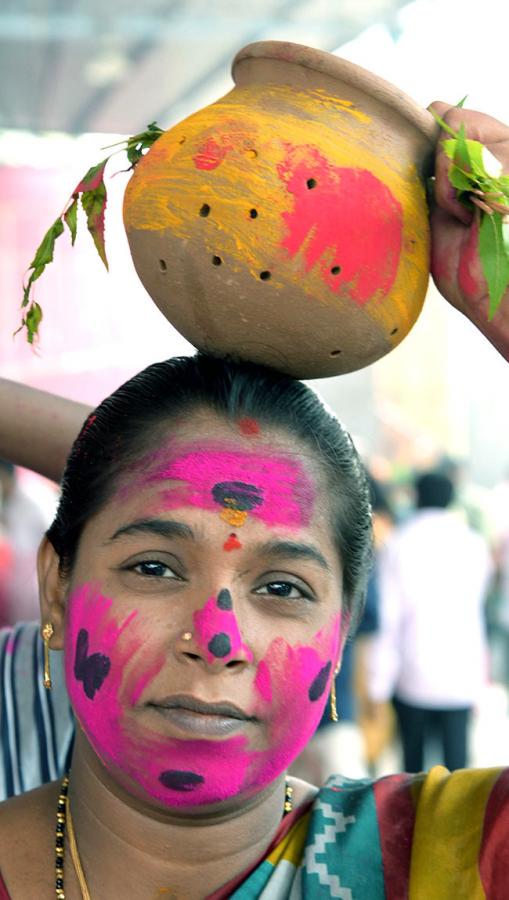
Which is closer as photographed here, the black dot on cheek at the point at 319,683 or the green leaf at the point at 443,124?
the green leaf at the point at 443,124

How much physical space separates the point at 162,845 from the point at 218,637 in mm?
344

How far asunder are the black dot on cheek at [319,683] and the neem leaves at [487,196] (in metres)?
0.53

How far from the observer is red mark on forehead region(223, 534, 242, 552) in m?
1.58

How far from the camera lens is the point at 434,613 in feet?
16.4

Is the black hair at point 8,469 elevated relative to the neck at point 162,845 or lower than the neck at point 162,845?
elevated

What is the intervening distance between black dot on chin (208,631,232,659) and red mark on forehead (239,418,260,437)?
0.98 feet

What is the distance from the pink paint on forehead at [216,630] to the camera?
1500mm

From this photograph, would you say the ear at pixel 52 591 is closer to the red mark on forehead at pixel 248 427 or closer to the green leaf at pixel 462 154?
the red mark on forehead at pixel 248 427

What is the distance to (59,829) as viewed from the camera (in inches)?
68.1

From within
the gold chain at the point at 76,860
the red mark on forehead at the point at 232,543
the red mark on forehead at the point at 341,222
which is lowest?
the gold chain at the point at 76,860

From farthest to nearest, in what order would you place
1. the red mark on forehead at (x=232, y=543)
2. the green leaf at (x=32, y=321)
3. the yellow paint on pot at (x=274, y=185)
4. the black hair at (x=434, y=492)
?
the black hair at (x=434, y=492) < the green leaf at (x=32, y=321) < the red mark on forehead at (x=232, y=543) < the yellow paint on pot at (x=274, y=185)

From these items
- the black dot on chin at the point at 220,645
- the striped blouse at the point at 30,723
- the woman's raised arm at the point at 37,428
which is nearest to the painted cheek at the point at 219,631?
the black dot on chin at the point at 220,645

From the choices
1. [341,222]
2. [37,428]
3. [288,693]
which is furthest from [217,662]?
[37,428]

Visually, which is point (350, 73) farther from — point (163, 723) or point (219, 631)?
point (163, 723)
